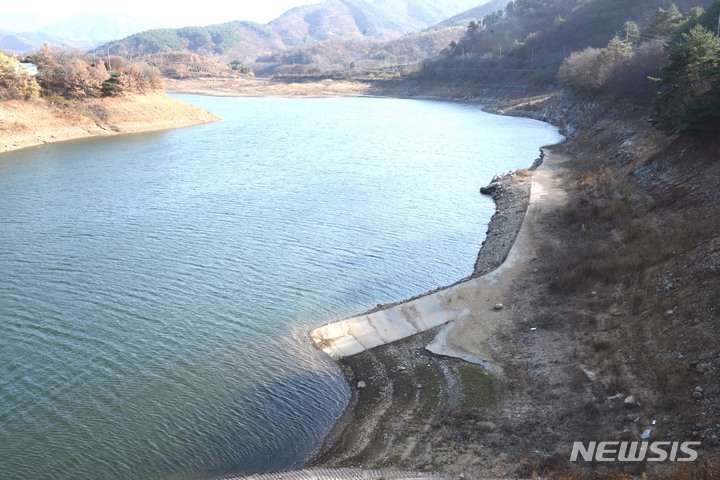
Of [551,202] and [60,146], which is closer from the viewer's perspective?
[551,202]

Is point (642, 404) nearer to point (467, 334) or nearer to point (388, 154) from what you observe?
point (467, 334)

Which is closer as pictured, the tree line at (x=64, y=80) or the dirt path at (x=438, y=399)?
the dirt path at (x=438, y=399)

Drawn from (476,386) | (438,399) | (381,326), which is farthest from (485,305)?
(438,399)

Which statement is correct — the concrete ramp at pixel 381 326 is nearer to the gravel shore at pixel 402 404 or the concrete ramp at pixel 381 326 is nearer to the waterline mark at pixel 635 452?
the gravel shore at pixel 402 404

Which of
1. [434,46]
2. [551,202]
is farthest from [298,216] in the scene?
[434,46]

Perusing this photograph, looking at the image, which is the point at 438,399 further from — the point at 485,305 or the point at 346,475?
the point at 485,305

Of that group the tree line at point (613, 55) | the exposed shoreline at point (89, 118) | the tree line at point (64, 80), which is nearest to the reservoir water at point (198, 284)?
the exposed shoreline at point (89, 118)
